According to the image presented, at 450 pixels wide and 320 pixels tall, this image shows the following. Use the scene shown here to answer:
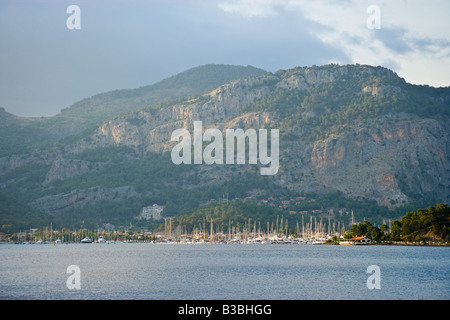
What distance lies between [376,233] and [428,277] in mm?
76048

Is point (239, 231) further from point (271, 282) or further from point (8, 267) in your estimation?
point (271, 282)

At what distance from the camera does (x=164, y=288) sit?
222ft

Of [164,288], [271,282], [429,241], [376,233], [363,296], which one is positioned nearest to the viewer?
[363,296]

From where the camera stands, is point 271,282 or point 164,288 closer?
point 164,288

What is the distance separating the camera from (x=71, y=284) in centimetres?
7031

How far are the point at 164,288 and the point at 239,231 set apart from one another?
130 metres

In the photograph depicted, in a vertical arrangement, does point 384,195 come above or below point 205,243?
above
